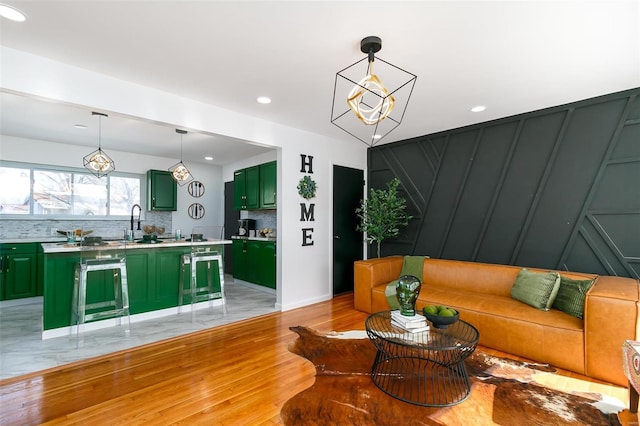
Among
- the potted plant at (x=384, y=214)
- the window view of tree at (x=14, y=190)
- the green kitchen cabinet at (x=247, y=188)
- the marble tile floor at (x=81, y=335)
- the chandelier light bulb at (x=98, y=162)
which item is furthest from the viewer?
the green kitchen cabinet at (x=247, y=188)

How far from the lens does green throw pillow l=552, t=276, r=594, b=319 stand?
259 cm

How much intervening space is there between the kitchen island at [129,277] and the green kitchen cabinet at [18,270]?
48.5 inches

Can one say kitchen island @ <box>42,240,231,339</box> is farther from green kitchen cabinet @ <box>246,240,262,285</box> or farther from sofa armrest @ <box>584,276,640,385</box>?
sofa armrest @ <box>584,276,640,385</box>

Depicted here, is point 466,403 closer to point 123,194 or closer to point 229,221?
point 229,221

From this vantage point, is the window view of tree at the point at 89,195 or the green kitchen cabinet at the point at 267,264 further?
the window view of tree at the point at 89,195

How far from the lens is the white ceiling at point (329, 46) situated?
189 centimetres

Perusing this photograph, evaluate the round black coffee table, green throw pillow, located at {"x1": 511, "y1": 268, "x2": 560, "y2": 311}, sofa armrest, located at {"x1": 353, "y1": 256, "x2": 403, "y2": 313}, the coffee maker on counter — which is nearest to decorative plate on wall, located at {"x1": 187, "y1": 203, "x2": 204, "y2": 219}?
the coffee maker on counter

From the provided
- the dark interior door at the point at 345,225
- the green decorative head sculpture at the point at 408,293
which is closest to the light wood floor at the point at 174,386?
the green decorative head sculpture at the point at 408,293

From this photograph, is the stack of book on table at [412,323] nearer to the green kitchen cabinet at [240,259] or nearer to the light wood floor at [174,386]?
the light wood floor at [174,386]

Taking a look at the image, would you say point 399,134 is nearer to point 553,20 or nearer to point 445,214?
point 445,214

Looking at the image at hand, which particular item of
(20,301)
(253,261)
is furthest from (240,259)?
(20,301)

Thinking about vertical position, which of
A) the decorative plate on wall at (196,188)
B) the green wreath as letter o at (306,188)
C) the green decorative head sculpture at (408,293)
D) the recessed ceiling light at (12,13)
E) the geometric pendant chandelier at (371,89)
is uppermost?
the recessed ceiling light at (12,13)

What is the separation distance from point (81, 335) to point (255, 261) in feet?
8.56

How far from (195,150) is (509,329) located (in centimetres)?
556
